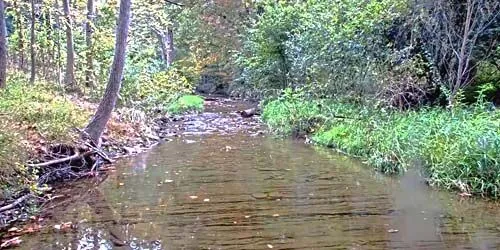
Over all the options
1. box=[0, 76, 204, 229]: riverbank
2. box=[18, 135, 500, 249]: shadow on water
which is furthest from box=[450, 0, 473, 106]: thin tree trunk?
box=[0, 76, 204, 229]: riverbank

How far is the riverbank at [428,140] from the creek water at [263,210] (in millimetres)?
336

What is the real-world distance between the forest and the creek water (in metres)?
0.56

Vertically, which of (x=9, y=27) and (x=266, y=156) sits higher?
(x=9, y=27)

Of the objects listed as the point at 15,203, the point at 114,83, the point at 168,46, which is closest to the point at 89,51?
the point at 114,83

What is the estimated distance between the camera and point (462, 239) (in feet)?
16.2

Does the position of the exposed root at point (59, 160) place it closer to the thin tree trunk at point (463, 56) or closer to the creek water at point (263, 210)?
the creek water at point (263, 210)

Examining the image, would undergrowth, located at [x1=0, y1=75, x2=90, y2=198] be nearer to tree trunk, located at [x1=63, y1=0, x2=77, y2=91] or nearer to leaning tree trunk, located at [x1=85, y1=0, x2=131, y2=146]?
leaning tree trunk, located at [x1=85, y1=0, x2=131, y2=146]

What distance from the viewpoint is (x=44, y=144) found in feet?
26.7

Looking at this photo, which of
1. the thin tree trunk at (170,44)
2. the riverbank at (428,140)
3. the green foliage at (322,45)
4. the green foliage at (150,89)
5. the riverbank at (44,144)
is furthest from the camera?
the thin tree trunk at (170,44)

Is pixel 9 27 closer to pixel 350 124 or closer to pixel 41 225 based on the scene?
pixel 350 124

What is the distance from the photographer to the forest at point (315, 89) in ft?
24.4

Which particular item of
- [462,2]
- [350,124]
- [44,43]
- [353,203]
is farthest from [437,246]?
[44,43]

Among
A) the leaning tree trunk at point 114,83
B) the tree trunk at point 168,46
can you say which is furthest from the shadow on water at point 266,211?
the tree trunk at point 168,46

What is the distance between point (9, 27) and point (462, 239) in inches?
973
